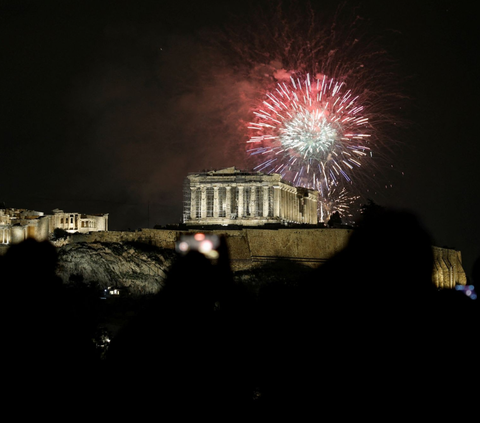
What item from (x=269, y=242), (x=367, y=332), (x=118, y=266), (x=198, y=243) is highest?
(x=269, y=242)

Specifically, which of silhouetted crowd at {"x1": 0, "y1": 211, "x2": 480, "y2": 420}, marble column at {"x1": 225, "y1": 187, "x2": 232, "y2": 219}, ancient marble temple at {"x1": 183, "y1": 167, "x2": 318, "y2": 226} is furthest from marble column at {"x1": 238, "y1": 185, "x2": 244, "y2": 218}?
silhouetted crowd at {"x1": 0, "y1": 211, "x2": 480, "y2": 420}

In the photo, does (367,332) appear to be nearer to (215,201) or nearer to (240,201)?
(240,201)

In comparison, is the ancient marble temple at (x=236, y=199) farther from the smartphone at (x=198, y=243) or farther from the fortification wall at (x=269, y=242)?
the smartphone at (x=198, y=243)

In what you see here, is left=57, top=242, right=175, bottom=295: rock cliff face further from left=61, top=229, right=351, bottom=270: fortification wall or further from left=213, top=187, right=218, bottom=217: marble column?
left=213, top=187, right=218, bottom=217: marble column

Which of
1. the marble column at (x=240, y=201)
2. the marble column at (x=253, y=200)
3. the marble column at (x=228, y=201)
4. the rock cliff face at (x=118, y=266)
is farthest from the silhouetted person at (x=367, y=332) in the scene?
the marble column at (x=228, y=201)

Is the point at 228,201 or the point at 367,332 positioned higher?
the point at 228,201

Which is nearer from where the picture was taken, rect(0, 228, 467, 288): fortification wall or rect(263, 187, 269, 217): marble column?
rect(0, 228, 467, 288): fortification wall

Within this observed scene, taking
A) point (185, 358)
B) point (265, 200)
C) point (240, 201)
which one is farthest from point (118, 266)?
point (185, 358)
